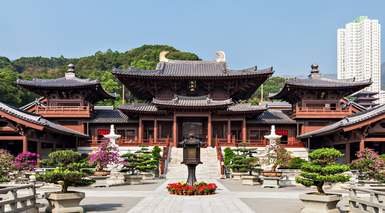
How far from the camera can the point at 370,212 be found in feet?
45.6

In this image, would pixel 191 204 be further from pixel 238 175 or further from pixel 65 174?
pixel 238 175

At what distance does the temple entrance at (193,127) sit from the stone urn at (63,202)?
A: 3247 cm

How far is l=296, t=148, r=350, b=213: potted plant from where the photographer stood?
1490 cm

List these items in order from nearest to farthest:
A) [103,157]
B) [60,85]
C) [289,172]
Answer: [103,157], [289,172], [60,85]

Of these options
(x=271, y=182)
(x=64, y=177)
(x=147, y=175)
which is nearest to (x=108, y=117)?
(x=147, y=175)

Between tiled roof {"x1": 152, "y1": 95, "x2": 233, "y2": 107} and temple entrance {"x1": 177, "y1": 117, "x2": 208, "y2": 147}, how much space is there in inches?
83.3

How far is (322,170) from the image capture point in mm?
15719

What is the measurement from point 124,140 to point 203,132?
8879 mm

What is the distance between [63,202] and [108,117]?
36072 millimetres

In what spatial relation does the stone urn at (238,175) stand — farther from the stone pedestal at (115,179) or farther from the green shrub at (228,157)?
the stone pedestal at (115,179)

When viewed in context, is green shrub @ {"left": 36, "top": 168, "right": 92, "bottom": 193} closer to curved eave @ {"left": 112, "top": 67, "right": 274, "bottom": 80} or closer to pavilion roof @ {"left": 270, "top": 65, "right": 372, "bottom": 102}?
curved eave @ {"left": 112, "top": 67, "right": 274, "bottom": 80}

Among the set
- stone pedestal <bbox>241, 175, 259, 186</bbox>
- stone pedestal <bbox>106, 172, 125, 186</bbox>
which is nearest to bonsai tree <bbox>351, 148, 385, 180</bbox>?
stone pedestal <bbox>241, 175, 259, 186</bbox>

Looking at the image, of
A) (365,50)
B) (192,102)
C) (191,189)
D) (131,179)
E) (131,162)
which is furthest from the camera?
(365,50)

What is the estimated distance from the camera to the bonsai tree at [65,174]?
50.0 ft
